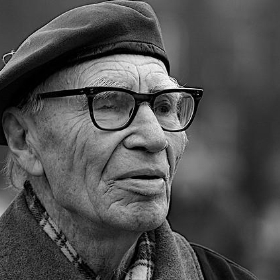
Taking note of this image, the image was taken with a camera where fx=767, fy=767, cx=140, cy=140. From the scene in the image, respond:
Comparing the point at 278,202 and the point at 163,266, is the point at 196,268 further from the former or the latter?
the point at 278,202

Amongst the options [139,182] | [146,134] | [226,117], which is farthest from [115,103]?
[226,117]

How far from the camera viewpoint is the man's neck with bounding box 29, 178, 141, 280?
2.67 meters

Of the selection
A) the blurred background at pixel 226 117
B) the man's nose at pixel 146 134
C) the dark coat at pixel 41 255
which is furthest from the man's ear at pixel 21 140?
the blurred background at pixel 226 117

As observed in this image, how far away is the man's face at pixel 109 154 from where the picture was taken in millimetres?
2529

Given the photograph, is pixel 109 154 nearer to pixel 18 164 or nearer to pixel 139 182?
pixel 139 182

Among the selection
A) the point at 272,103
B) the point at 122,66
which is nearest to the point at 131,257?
the point at 122,66

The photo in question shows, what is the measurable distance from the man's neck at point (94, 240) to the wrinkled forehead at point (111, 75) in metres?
0.43

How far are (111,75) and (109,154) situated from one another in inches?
10.9

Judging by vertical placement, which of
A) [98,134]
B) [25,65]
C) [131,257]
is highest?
[25,65]

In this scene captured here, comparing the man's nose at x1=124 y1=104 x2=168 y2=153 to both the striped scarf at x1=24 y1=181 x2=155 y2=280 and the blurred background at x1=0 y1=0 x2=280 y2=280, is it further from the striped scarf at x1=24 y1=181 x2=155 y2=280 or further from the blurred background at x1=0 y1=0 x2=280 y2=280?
the blurred background at x1=0 y1=0 x2=280 y2=280

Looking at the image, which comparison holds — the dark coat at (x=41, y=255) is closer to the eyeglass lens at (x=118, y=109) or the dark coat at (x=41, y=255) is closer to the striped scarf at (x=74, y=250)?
the striped scarf at (x=74, y=250)

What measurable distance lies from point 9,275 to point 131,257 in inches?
19.0

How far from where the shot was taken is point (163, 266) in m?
2.78

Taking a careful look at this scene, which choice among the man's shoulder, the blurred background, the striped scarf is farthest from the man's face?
the blurred background
